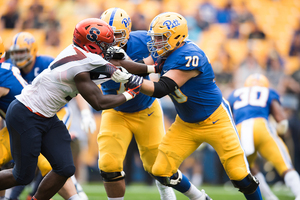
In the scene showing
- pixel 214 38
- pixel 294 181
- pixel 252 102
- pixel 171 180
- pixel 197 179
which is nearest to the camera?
pixel 171 180

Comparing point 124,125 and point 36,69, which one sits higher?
point 36,69

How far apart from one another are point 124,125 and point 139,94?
37 centimetres

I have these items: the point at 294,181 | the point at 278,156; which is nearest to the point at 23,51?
the point at 278,156

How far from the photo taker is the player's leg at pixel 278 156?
14.4ft

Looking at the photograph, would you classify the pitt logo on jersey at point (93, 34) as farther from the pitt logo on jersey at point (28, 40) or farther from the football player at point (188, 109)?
the pitt logo on jersey at point (28, 40)

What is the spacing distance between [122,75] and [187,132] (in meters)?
0.97

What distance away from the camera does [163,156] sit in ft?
11.5

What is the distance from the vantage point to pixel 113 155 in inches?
142

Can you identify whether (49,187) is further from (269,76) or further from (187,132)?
(269,76)

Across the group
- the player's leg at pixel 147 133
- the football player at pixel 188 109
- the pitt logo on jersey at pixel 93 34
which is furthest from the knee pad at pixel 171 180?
the pitt logo on jersey at pixel 93 34

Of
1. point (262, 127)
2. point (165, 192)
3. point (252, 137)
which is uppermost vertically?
point (262, 127)

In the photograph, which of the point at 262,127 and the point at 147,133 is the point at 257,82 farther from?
the point at 147,133

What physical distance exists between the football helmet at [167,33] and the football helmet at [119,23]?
1.19ft

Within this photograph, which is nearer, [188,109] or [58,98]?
[58,98]
